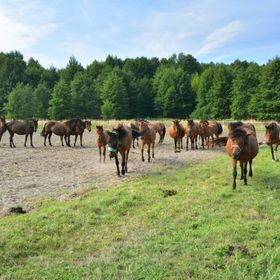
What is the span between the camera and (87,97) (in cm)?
8600

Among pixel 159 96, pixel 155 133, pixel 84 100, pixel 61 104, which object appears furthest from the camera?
pixel 159 96

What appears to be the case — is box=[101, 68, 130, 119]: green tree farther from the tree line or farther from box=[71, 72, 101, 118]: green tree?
box=[71, 72, 101, 118]: green tree

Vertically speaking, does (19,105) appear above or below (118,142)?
above

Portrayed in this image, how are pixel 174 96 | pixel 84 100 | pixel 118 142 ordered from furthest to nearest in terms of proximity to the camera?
pixel 174 96 < pixel 84 100 < pixel 118 142

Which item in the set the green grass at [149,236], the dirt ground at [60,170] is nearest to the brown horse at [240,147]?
the green grass at [149,236]

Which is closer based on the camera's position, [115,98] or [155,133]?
[155,133]

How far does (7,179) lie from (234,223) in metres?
8.98

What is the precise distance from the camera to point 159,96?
305ft

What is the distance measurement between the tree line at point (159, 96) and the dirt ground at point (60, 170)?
47681mm

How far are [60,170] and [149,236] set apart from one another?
9.54 meters

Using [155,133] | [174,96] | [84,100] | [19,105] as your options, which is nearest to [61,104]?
[84,100]

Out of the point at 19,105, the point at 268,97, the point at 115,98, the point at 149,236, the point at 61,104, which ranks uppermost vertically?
the point at 115,98

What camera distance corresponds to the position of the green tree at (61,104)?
267 feet

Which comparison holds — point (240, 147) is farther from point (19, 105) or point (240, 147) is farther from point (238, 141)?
point (19, 105)
